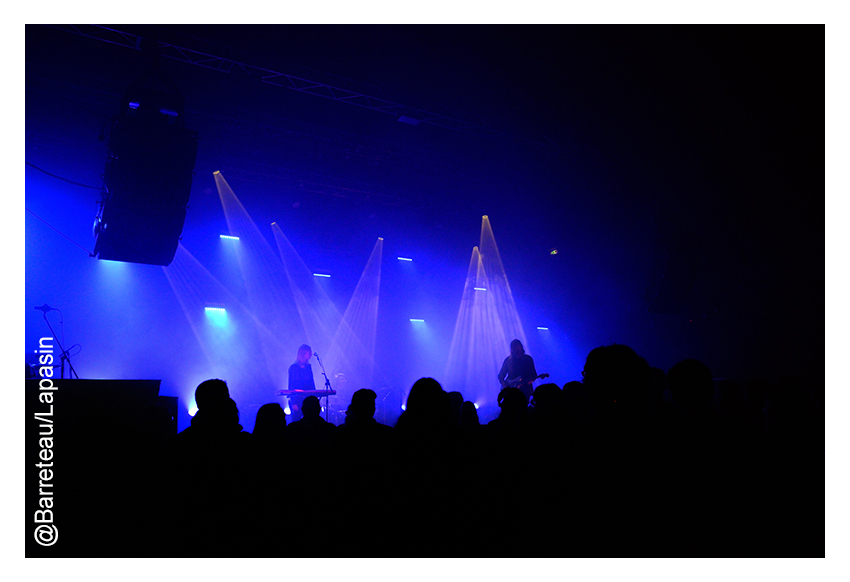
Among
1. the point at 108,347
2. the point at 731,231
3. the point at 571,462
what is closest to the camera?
the point at 571,462

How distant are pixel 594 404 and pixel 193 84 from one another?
6.37 m

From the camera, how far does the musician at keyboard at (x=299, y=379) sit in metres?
6.89

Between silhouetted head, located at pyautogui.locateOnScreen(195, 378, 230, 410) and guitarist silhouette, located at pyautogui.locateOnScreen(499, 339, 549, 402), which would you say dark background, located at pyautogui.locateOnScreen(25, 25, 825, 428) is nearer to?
guitarist silhouette, located at pyautogui.locateOnScreen(499, 339, 549, 402)

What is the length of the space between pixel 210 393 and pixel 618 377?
5.51 feet

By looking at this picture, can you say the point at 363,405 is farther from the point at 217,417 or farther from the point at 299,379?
the point at 299,379

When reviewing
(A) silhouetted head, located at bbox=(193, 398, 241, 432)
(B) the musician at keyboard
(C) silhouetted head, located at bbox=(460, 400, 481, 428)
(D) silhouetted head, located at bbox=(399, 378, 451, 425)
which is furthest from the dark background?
(A) silhouetted head, located at bbox=(193, 398, 241, 432)

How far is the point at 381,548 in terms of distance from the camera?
6.45 ft

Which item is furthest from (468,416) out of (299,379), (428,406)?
(299,379)

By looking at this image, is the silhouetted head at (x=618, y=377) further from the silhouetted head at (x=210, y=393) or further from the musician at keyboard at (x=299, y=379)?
the musician at keyboard at (x=299, y=379)

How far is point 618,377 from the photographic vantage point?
1.62 metres

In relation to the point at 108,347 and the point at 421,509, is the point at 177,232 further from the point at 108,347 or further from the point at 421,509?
the point at 108,347

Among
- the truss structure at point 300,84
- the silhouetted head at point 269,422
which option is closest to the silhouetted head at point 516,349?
the truss structure at point 300,84

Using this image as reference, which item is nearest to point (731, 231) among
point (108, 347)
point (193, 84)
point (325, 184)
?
point (325, 184)

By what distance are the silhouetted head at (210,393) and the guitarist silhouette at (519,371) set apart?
478 cm
